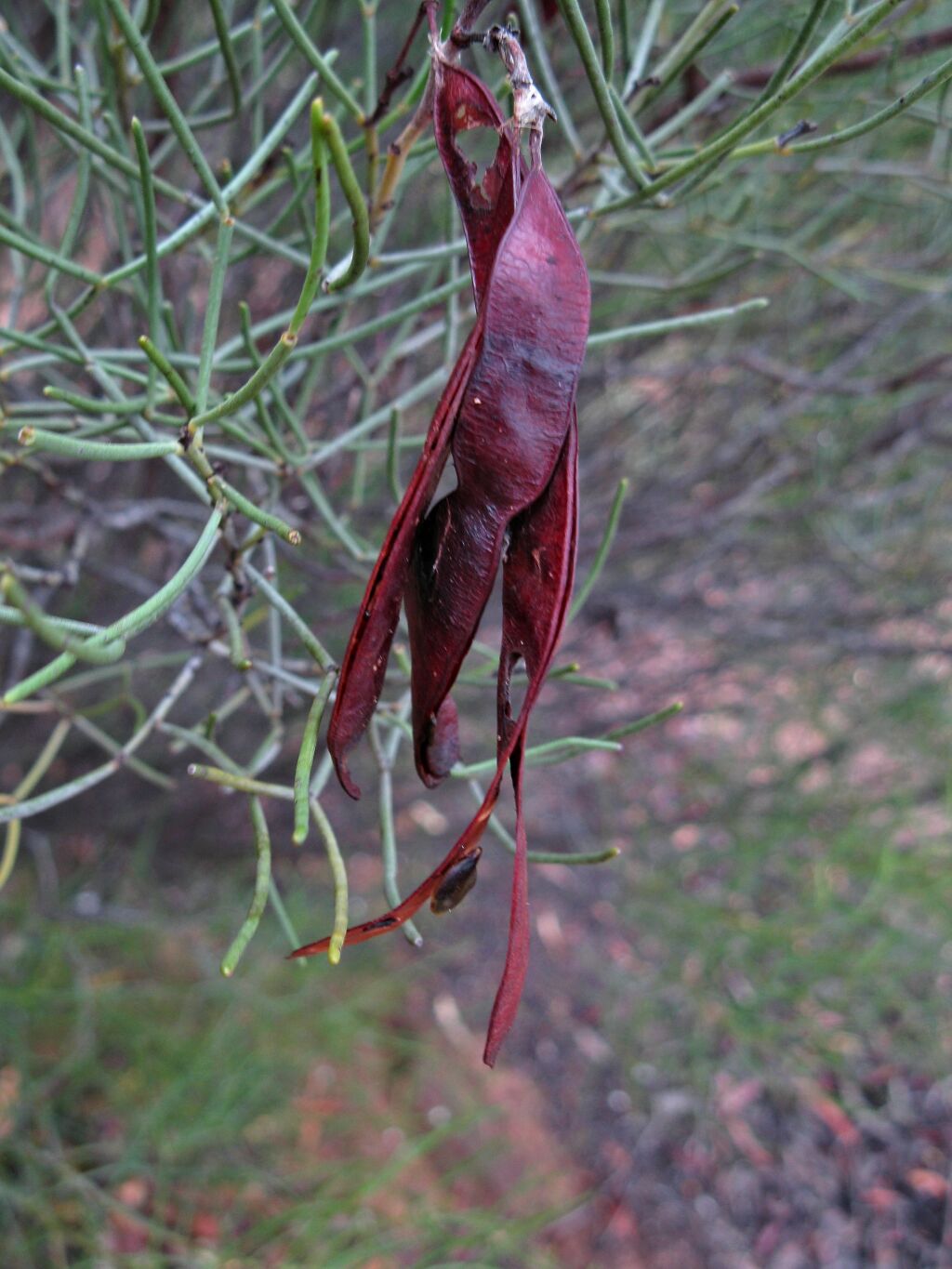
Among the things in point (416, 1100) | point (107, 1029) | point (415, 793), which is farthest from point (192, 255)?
point (416, 1100)

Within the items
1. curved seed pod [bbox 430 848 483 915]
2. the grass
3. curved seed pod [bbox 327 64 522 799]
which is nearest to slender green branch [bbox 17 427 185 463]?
curved seed pod [bbox 327 64 522 799]

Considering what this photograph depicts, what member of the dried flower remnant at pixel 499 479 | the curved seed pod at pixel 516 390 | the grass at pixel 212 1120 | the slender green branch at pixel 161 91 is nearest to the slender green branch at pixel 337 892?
the dried flower remnant at pixel 499 479

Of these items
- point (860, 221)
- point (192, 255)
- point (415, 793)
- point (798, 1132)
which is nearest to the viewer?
point (192, 255)

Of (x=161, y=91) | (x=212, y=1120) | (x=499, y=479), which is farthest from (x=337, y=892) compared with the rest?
(x=212, y=1120)

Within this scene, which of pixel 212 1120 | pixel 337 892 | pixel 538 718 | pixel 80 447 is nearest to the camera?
pixel 80 447

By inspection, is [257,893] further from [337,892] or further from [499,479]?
[499,479]

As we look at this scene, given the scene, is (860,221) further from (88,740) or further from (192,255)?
(88,740)

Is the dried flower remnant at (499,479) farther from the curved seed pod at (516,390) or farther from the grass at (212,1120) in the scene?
the grass at (212,1120)
